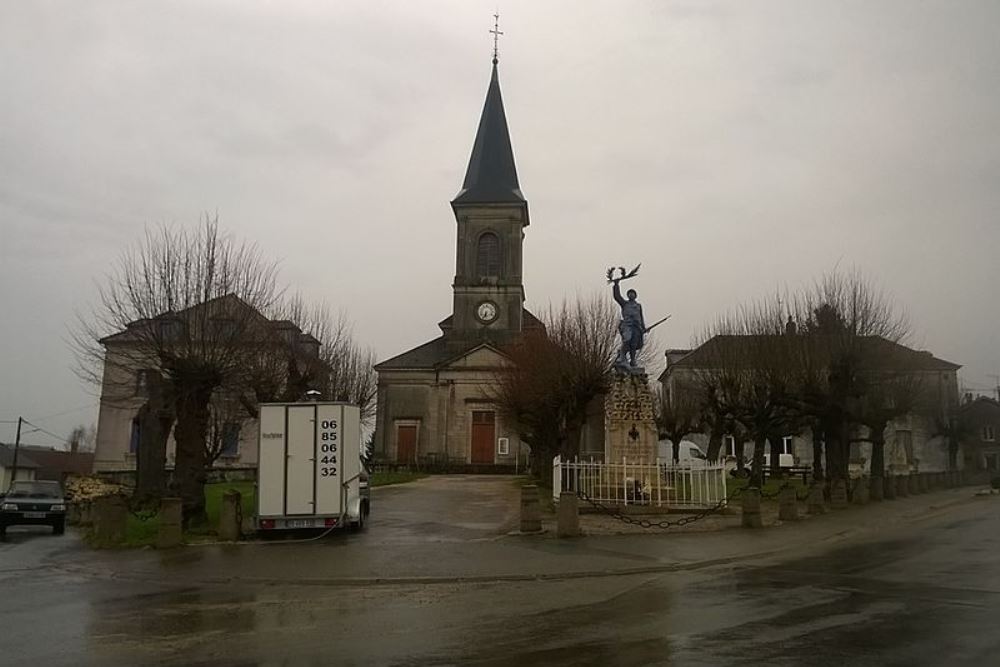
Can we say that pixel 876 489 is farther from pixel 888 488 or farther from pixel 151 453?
pixel 151 453

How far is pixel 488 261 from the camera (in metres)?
59.2

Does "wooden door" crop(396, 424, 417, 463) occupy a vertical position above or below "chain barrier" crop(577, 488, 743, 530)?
above

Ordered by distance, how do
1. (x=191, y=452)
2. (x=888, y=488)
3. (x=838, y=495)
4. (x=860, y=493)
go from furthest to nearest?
(x=888, y=488), (x=860, y=493), (x=838, y=495), (x=191, y=452)

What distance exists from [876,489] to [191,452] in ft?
78.5

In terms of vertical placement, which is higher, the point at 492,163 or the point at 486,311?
the point at 492,163

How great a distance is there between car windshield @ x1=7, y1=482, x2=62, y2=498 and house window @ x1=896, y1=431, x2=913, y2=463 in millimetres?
51841

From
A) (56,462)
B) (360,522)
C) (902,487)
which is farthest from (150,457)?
(56,462)

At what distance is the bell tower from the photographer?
5841 centimetres

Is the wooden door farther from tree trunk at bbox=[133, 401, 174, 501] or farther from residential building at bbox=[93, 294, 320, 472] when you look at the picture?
tree trunk at bbox=[133, 401, 174, 501]

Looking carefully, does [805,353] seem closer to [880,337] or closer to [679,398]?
[880,337]

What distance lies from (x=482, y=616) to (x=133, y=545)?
1092 cm

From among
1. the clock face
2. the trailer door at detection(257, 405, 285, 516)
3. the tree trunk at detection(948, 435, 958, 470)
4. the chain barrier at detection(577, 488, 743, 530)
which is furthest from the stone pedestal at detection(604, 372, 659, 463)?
the tree trunk at detection(948, 435, 958, 470)

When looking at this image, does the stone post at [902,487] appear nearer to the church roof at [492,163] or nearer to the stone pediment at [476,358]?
the stone pediment at [476,358]

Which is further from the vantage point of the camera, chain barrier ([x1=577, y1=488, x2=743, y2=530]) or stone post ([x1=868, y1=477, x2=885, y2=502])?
stone post ([x1=868, y1=477, x2=885, y2=502])
